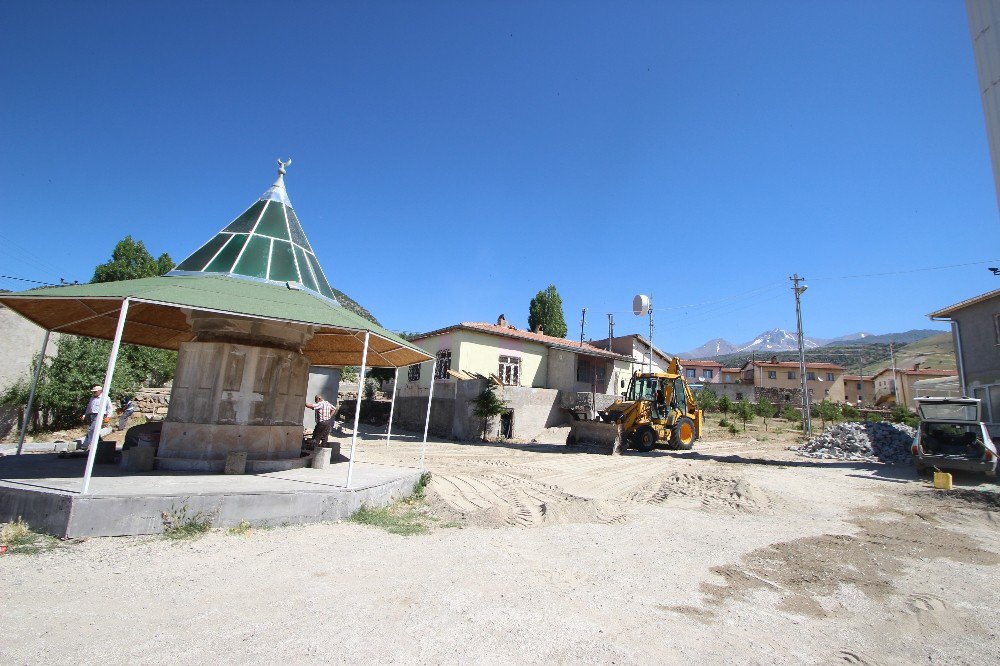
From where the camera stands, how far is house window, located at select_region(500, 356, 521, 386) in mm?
25333

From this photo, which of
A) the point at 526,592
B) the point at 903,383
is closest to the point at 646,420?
the point at 526,592

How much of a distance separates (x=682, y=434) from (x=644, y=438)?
79.6 inches

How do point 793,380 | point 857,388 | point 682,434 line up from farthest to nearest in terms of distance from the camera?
point 857,388 → point 793,380 → point 682,434

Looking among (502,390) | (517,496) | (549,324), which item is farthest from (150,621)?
(549,324)

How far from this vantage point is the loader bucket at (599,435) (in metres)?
17.1

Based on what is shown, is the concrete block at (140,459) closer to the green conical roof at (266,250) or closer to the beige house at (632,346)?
the green conical roof at (266,250)

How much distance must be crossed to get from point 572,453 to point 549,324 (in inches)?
1108

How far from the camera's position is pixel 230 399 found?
7.85 meters

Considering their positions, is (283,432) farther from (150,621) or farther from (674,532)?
(674,532)

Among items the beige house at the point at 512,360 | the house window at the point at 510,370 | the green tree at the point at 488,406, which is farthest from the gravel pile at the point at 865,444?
the house window at the point at 510,370

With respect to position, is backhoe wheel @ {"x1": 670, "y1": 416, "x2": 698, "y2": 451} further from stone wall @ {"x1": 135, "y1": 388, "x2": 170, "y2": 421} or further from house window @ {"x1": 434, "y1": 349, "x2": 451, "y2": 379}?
stone wall @ {"x1": 135, "y1": 388, "x2": 170, "y2": 421}

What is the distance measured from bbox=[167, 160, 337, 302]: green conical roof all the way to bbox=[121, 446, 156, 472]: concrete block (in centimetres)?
295

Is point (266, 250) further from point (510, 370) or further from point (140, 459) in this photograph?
point (510, 370)

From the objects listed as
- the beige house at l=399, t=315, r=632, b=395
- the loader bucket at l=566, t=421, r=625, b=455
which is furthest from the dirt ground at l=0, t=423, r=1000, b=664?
the beige house at l=399, t=315, r=632, b=395
